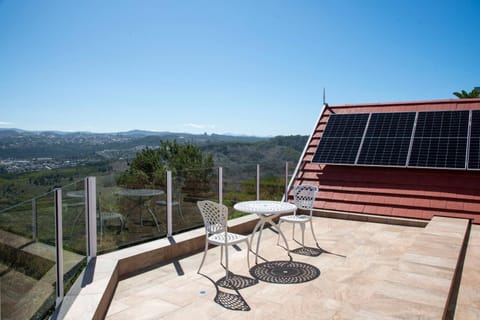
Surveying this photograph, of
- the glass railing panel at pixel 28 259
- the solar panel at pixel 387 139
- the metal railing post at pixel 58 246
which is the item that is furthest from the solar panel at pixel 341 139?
the glass railing panel at pixel 28 259

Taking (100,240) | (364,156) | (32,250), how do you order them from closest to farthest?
1. (32,250)
2. (100,240)
3. (364,156)

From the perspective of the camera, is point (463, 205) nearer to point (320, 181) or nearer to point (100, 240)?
point (320, 181)

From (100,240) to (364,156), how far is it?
6996 millimetres

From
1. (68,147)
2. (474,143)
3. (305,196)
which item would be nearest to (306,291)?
(305,196)

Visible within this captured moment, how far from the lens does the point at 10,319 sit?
8.13ft

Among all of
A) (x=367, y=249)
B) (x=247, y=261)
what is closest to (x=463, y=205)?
(x=367, y=249)

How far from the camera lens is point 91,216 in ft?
16.8

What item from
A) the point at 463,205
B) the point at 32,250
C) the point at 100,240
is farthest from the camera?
the point at 463,205

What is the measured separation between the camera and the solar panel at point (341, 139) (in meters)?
9.65

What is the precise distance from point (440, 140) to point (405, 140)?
0.82 m

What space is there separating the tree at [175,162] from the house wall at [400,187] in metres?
3.32

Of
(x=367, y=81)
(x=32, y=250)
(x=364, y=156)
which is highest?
(x=367, y=81)

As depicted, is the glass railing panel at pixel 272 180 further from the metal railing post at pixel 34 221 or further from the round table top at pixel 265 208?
the metal railing post at pixel 34 221

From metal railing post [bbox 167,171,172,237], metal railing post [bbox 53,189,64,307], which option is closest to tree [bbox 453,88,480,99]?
metal railing post [bbox 167,171,172,237]
